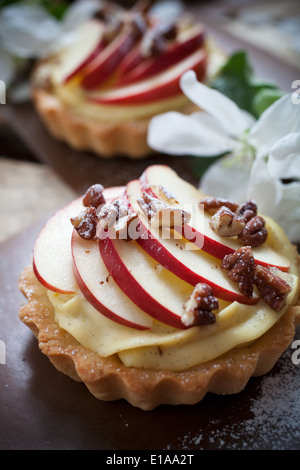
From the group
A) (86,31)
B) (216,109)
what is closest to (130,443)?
(216,109)

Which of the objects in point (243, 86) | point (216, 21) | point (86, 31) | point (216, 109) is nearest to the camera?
point (216, 109)

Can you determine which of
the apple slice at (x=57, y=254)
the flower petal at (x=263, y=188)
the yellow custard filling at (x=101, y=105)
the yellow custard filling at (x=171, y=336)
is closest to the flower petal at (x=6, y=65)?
the yellow custard filling at (x=101, y=105)

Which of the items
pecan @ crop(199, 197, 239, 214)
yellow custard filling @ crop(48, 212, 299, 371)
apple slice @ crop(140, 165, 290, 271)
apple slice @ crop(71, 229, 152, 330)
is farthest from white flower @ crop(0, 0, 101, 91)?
yellow custard filling @ crop(48, 212, 299, 371)

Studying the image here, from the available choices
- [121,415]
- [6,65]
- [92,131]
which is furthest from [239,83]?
[121,415]

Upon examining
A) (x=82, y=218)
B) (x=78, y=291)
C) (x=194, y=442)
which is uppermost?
(x=82, y=218)

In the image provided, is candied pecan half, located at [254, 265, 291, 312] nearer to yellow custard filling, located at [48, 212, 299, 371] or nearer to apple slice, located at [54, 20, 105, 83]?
yellow custard filling, located at [48, 212, 299, 371]

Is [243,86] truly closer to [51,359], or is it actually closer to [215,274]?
[215,274]
